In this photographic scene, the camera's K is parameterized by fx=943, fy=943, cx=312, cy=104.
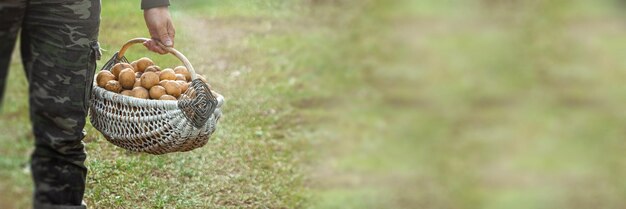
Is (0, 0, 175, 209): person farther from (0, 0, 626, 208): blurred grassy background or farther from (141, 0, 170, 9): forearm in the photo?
(0, 0, 626, 208): blurred grassy background

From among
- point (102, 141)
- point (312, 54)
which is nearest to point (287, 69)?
point (312, 54)

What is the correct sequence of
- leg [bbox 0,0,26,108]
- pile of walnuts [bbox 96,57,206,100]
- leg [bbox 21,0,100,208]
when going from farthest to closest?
pile of walnuts [bbox 96,57,206,100] < leg [bbox 21,0,100,208] < leg [bbox 0,0,26,108]

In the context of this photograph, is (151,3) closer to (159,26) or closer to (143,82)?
(159,26)

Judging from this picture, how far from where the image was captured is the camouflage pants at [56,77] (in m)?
3.01

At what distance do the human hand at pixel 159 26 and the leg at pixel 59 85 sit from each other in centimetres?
28

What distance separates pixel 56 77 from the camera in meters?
3.07

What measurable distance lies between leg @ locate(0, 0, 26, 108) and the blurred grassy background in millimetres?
1116


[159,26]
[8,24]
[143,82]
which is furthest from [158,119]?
[8,24]

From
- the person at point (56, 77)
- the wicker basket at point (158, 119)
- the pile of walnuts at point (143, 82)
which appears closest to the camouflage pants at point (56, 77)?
the person at point (56, 77)

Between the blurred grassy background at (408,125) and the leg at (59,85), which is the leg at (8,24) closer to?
the leg at (59,85)

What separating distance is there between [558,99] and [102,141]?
247cm

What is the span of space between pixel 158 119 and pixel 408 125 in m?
0.95

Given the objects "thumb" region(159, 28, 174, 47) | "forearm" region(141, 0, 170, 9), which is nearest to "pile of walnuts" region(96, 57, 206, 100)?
"thumb" region(159, 28, 174, 47)

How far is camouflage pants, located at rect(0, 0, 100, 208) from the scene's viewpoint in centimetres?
301
